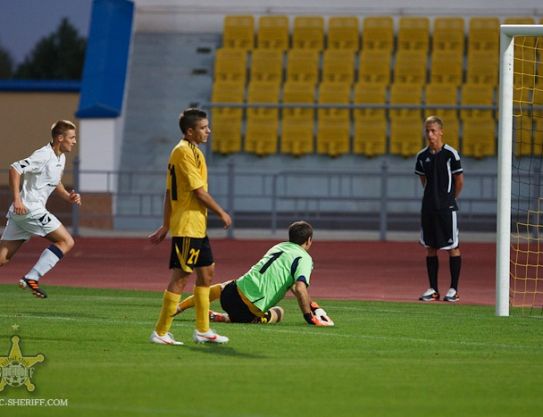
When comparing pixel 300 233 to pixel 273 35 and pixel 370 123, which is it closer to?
pixel 370 123

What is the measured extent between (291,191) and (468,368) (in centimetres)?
2011

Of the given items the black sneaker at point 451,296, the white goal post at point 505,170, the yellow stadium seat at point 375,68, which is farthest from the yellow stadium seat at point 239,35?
the white goal post at point 505,170

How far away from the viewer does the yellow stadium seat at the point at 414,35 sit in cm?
3203

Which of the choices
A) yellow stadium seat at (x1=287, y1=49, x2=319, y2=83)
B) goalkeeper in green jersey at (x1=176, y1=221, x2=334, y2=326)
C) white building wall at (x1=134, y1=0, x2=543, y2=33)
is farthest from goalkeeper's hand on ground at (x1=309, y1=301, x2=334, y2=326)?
white building wall at (x1=134, y1=0, x2=543, y2=33)

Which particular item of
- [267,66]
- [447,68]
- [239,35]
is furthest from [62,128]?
[239,35]

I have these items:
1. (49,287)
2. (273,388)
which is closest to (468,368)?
(273,388)

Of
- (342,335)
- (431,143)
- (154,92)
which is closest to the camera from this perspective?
(342,335)

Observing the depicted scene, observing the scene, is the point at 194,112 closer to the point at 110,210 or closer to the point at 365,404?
the point at 365,404

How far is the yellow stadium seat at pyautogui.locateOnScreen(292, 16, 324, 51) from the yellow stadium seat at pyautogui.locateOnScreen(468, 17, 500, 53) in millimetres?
3764

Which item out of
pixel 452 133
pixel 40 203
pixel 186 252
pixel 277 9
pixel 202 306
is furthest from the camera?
pixel 277 9

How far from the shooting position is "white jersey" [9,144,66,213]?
46.0 ft

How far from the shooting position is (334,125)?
30.6 meters

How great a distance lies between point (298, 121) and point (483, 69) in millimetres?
4771

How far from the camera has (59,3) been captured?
40656 millimetres
